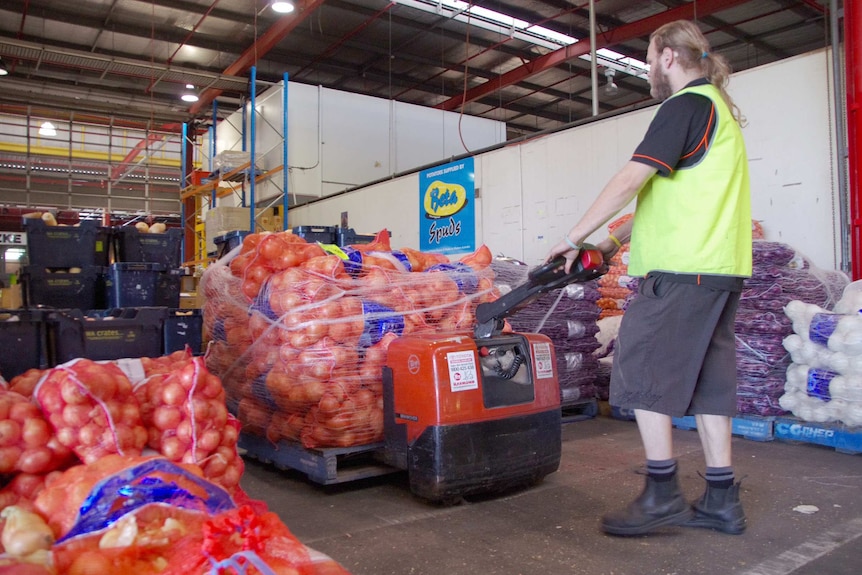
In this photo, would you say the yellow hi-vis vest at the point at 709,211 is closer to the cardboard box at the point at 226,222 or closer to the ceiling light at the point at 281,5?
the ceiling light at the point at 281,5

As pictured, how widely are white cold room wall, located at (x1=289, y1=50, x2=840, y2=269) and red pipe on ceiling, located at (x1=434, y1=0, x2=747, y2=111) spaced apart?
3.32 m

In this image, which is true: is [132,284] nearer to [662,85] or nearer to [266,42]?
[662,85]

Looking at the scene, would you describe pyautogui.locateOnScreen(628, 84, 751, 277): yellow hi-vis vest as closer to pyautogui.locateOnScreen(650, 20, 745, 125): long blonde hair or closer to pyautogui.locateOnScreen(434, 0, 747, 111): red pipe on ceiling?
pyautogui.locateOnScreen(650, 20, 745, 125): long blonde hair

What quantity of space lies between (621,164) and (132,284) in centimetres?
485

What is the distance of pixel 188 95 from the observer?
1362 centimetres

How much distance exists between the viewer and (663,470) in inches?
102

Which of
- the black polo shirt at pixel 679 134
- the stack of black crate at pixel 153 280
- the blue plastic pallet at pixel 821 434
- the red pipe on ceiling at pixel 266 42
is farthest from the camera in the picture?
the red pipe on ceiling at pixel 266 42

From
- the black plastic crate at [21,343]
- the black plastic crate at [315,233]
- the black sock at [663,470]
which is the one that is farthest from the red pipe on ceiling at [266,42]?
the black sock at [663,470]

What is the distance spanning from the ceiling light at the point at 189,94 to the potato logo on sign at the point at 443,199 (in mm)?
6432

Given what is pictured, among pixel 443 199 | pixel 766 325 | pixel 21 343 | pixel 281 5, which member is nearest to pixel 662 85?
pixel 766 325

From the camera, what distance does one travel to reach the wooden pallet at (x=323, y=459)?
3.25 m

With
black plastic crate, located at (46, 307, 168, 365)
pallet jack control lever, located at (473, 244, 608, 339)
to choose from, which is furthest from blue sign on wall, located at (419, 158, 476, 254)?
pallet jack control lever, located at (473, 244, 608, 339)

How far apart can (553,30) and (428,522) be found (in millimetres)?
10495

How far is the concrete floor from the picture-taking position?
233 centimetres
